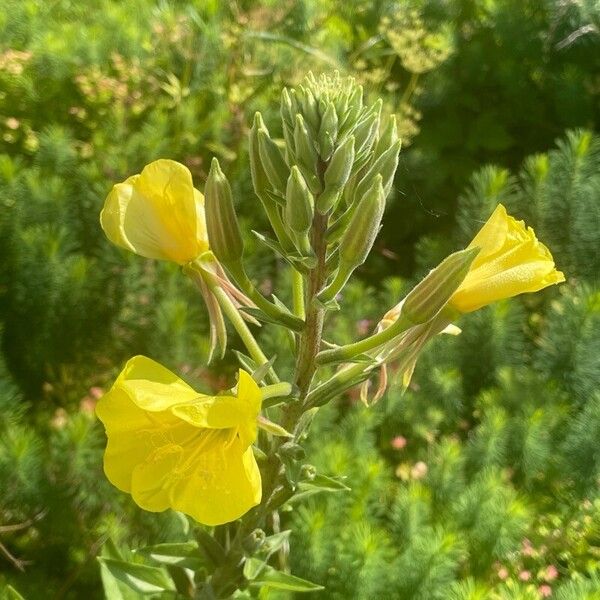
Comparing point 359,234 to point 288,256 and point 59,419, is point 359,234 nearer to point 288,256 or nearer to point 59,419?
point 288,256

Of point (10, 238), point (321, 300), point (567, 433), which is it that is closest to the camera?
point (321, 300)

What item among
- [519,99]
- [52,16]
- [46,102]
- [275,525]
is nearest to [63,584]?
[275,525]

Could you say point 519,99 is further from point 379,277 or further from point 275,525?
point 275,525

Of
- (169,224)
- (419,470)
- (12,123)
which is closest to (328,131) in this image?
(169,224)

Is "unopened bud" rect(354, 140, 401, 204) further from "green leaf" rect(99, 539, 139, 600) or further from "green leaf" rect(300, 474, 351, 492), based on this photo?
"green leaf" rect(99, 539, 139, 600)

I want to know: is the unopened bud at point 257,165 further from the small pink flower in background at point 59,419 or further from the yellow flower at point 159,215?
the small pink flower in background at point 59,419

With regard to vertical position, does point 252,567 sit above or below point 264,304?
below
